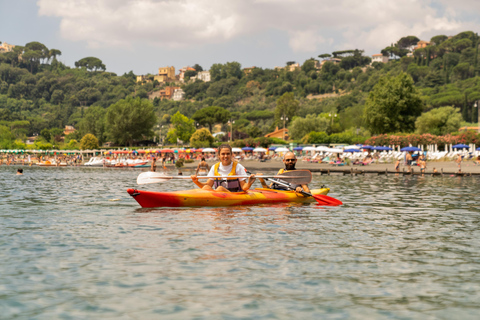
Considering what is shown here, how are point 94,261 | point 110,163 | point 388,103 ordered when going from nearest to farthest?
point 94,261
point 110,163
point 388,103

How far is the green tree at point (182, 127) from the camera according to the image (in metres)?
120

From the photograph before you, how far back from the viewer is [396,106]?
72.1 meters

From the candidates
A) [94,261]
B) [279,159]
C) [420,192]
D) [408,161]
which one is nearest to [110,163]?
[279,159]

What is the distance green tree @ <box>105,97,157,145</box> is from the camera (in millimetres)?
115500

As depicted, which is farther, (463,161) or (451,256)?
(463,161)

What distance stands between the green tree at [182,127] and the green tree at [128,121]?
5906 millimetres

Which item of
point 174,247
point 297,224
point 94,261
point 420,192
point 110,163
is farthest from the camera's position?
point 110,163

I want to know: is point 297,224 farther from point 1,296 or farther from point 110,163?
point 110,163

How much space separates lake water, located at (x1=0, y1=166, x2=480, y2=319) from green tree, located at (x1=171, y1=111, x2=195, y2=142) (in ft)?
347

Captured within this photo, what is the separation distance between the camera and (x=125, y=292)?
6590mm

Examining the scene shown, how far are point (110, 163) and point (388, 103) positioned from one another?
40.6 meters

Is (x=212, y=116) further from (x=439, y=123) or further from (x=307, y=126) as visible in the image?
(x=439, y=123)

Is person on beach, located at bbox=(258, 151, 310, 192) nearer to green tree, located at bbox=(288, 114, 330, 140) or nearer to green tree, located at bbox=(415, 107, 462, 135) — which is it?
green tree, located at bbox=(415, 107, 462, 135)

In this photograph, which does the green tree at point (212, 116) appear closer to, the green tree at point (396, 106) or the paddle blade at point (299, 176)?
the green tree at point (396, 106)
